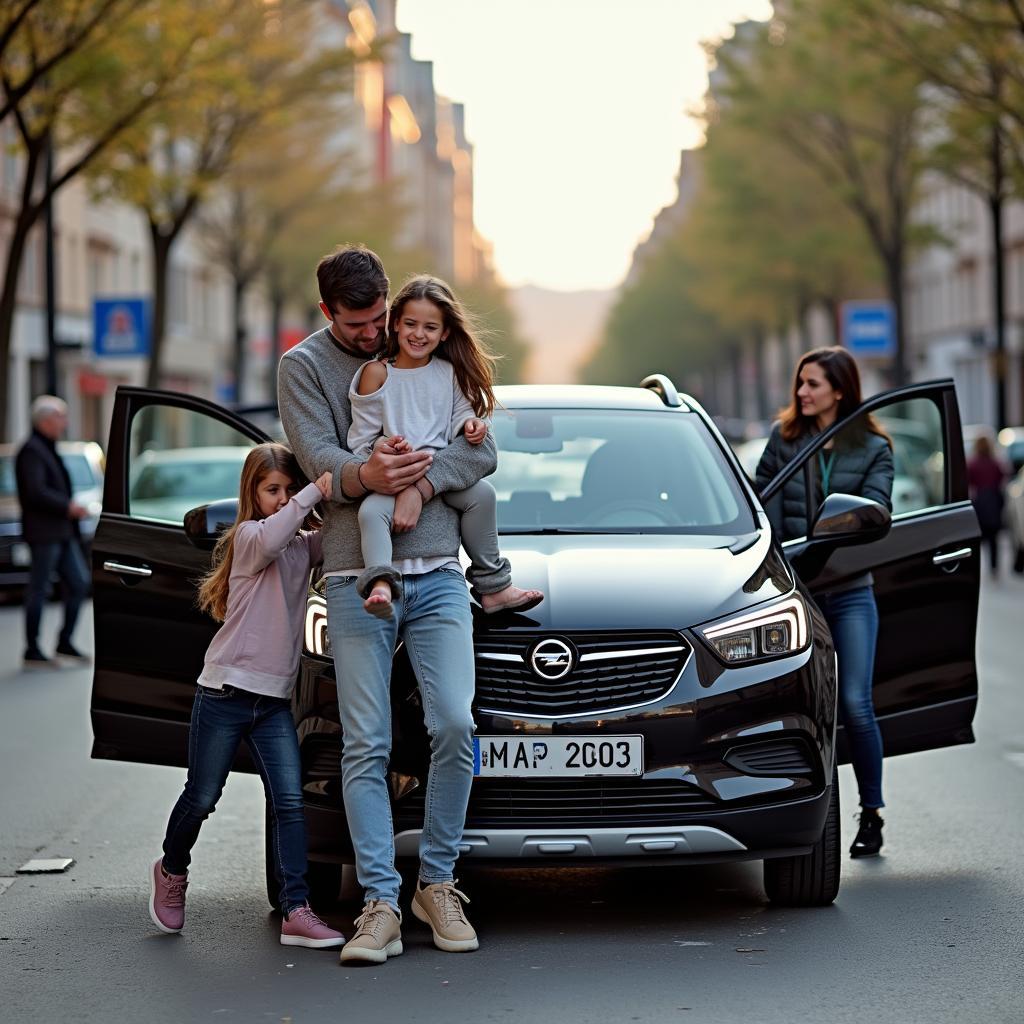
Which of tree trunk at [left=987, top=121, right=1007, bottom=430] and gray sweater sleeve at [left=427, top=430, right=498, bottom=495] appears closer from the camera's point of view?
gray sweater sleeve at [left=427, top=430, right=498, bottom=495]

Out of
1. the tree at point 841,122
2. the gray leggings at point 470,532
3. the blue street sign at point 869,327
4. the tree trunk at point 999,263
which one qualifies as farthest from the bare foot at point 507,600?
the blue street sign at point 869,327

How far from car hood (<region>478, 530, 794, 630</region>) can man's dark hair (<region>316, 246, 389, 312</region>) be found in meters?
0.94

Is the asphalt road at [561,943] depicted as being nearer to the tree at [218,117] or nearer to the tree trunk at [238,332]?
the tree at [218,117]

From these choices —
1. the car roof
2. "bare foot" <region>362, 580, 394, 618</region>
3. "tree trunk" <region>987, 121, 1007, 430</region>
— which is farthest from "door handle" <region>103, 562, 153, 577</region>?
"tree trunk" <region>987, 121, 1007, 430</region>

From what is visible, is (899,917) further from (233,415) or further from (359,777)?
(233,415)

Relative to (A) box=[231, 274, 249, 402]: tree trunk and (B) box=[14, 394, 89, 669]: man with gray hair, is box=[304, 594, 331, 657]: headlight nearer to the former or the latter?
(B) box=[14, 394, 89, 669]: man with gray hair

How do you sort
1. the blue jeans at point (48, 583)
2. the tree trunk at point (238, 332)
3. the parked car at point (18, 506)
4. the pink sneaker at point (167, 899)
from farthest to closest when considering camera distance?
the tree trunk at point (238, 332)
the parked car at point (18, 506)
the blue jeans at point (48, 583)
the pink sneaker at point (167, 899)

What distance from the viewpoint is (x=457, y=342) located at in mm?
5875

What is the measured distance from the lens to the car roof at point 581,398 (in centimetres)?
759

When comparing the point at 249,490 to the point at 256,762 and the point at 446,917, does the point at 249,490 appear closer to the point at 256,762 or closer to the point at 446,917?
the point at 256,762

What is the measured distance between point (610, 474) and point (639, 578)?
1.06 m

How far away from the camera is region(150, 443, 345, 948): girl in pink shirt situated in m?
6.04

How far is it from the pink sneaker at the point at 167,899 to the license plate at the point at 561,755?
39.6 inches

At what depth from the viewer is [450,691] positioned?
18.9ft
